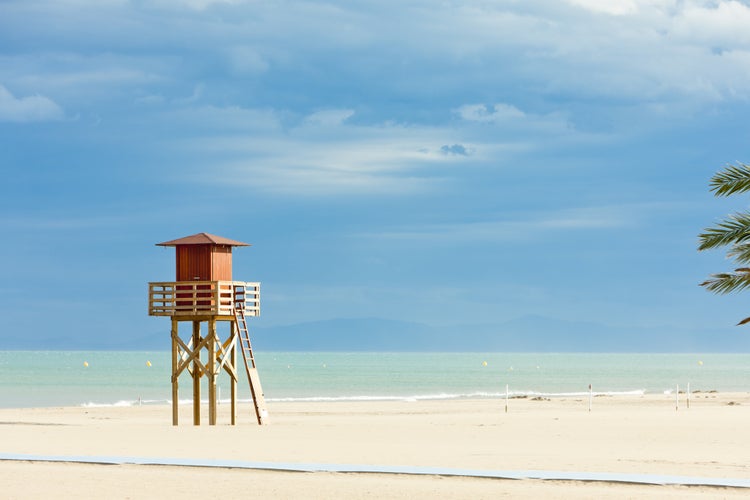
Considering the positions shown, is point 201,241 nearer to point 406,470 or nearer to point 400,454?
point 400,454

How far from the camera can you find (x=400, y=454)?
2348 cm

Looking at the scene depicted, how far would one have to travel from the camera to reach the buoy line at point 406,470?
58.2ft

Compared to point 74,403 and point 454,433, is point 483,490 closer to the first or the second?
point 454,433

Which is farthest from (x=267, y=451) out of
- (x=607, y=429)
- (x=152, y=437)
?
(x=607, y=429)

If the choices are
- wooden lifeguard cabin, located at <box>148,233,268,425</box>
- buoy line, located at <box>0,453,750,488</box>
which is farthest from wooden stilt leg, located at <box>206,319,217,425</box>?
buoy line, located at <box>0,453,750,488</box>

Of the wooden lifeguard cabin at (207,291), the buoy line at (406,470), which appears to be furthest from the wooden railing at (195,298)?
the buoy line at (406,470)

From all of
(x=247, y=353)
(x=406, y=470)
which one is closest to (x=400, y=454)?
(x=406, y=470)

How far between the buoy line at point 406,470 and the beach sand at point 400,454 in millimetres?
193

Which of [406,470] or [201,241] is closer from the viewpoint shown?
[406,470]

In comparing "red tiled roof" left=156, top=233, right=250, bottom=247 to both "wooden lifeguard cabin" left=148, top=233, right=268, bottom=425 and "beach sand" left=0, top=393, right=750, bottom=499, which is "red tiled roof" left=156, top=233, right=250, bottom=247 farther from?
"beach sand" left=0, top=393, right=750, bottom=499

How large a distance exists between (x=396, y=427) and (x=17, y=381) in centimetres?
7751

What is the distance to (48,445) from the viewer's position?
984 inches

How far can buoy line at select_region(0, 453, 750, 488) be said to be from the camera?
1775cm

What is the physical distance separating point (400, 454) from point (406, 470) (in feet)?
15.1
